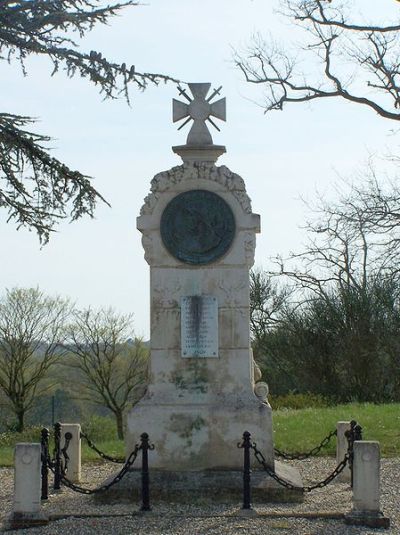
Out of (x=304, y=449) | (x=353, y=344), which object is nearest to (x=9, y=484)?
(x=304, y=449)

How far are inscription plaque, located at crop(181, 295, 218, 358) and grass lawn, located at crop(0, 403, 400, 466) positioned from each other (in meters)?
4.43

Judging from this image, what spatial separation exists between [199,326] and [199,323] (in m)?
0.04

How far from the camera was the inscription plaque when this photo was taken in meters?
12.3

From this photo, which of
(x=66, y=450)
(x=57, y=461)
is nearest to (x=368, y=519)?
(x=57, y=461)

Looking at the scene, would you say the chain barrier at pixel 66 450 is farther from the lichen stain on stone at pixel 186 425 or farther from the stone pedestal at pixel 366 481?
the stone pedestal at pixel 366 481

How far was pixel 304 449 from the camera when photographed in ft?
53.6

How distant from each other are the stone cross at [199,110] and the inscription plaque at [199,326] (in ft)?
6.67

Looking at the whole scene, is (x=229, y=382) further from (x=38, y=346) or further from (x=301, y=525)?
(x=38, y=346)

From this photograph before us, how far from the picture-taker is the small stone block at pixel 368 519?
33.5 feet

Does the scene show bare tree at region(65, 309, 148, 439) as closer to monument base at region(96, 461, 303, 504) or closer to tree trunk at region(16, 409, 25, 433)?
tree trunk at region(16, 409, 25, 433)

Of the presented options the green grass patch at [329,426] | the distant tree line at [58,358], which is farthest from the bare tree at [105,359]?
the green grass patch at [329,426]

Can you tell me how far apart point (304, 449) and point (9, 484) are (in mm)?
4876

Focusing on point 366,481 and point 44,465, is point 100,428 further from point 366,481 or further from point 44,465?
point 366,481

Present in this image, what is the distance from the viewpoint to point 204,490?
11.5 m
